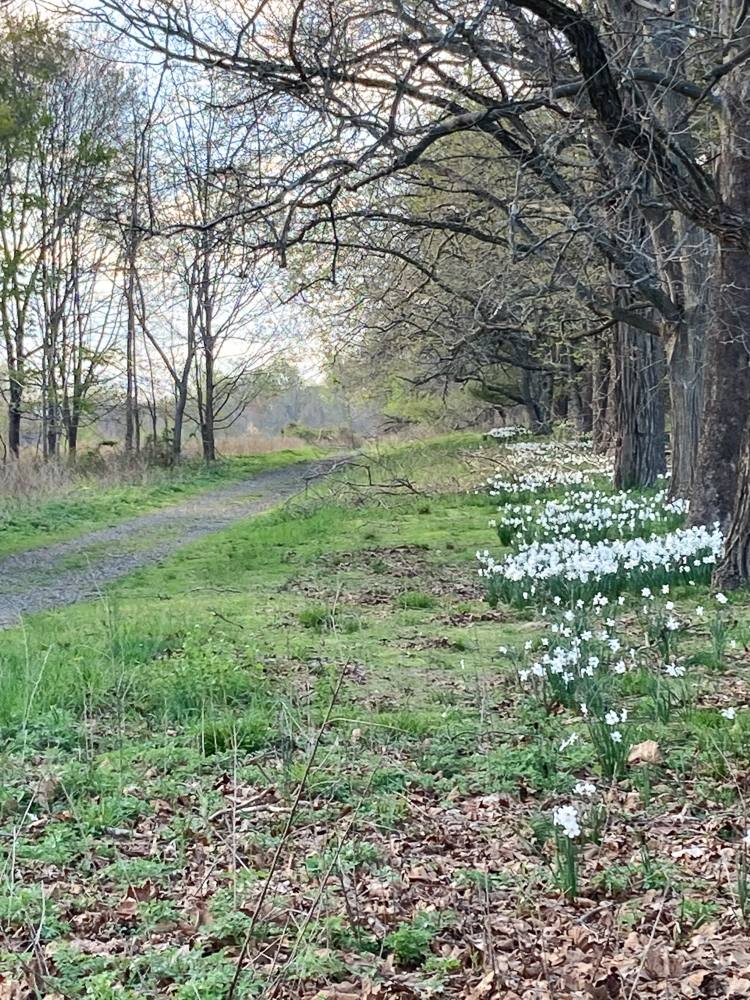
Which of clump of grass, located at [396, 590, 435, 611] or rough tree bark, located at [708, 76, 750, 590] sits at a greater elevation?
rough tree bark, located at [708, 76, 750, 590]

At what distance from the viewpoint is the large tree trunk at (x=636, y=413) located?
14.2 meters

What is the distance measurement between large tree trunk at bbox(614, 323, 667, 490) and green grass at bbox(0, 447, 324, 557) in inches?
332

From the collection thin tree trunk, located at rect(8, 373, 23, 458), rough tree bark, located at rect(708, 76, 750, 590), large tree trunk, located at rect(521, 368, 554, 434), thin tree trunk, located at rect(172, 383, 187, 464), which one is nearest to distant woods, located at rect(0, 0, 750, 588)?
rough tree bark, located at rect(708, 76, 750, 590)

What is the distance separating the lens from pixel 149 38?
6.27 metres

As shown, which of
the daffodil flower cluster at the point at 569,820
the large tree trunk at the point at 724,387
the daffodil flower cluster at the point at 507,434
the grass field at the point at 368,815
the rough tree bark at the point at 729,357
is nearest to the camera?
the grass field at the point at 368,815

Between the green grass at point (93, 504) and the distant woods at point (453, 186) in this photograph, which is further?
the green grass at point (93, 504)

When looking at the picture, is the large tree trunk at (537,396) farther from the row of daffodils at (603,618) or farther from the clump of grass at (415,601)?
the clump of grass at (415,601)

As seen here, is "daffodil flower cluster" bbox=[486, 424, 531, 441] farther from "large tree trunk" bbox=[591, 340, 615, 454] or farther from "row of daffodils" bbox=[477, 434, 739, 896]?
"row of daffodils" bbox=[477, 434, 739, 896]

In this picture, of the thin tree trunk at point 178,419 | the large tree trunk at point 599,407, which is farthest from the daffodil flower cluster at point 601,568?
the thin tree trunk at point 178,419

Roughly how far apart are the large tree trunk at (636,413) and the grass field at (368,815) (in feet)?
24.4

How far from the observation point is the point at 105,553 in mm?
12562

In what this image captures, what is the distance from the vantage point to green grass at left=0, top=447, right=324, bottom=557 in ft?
47.4

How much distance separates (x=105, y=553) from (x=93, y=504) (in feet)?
16.4

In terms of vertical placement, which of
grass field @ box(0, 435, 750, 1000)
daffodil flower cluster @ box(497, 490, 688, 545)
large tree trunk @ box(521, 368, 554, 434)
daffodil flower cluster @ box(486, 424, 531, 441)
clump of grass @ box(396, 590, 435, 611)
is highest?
large tree trunk @ box(521, 368, 554, 434)
